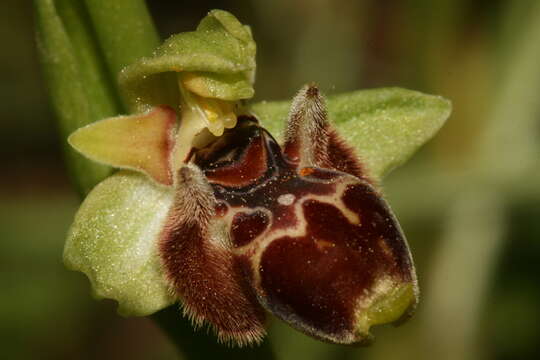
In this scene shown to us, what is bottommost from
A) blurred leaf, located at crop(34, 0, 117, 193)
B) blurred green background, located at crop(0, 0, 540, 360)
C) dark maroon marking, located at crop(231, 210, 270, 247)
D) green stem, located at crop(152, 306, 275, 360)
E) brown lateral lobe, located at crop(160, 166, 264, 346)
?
blurred green background, located at crop(0, 0, 540, 360)

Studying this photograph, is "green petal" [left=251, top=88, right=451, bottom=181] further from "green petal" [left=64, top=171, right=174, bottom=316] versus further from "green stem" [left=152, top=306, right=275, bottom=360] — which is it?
"green stem" [left=152, top=306, right=275, bottom=360]

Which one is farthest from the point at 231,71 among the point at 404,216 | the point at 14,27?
the point at 14,27

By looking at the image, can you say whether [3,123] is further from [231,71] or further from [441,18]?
[231,71]

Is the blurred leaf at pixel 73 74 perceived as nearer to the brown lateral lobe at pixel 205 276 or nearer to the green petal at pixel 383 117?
the brown lateral lobe at pixel 205 276

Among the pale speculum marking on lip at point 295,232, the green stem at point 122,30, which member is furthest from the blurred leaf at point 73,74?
the pale speculum marking on lip at point 295,232

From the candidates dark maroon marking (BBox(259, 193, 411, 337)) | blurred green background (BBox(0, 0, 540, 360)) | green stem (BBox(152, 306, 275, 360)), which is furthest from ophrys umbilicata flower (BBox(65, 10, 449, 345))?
blurred green background (BBox(0, 0, 540, 360))

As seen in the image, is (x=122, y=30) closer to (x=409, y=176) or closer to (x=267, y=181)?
(x=267, y=181)

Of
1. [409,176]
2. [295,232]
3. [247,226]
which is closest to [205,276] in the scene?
[247,226]
